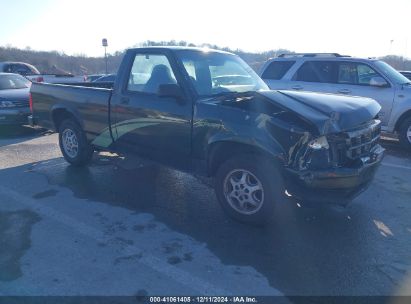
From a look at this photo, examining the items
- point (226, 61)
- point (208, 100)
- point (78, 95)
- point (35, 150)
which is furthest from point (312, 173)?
point (35, 150)

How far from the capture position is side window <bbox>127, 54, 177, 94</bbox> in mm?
4965

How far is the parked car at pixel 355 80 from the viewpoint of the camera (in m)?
8.05

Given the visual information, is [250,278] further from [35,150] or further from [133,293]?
[35,150]

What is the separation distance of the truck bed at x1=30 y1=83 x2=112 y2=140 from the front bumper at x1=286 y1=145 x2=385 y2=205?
10.5 feet

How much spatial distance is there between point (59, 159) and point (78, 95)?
169 cm

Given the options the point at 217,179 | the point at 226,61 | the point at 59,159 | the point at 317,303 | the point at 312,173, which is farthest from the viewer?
the point at 59,159

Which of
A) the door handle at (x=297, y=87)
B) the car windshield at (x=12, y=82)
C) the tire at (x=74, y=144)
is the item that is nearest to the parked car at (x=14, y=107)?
the car windshield at (x=12, y=82)

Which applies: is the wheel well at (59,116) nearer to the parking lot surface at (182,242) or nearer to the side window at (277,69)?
the parking lot surface at (182,242)

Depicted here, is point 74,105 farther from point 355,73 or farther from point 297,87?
point 355,73

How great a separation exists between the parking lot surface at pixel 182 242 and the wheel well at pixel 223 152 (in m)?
0.62

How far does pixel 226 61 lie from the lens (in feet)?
17.7

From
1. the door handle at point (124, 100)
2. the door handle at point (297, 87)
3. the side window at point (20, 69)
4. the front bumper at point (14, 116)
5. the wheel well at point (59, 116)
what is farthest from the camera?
the side window at point (20, 69)

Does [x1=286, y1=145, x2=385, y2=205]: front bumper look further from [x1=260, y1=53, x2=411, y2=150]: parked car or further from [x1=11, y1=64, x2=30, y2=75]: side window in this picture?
[x1=11, y1=64, x2=30, y2=75]: side window

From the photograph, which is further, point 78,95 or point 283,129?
point 78,95
